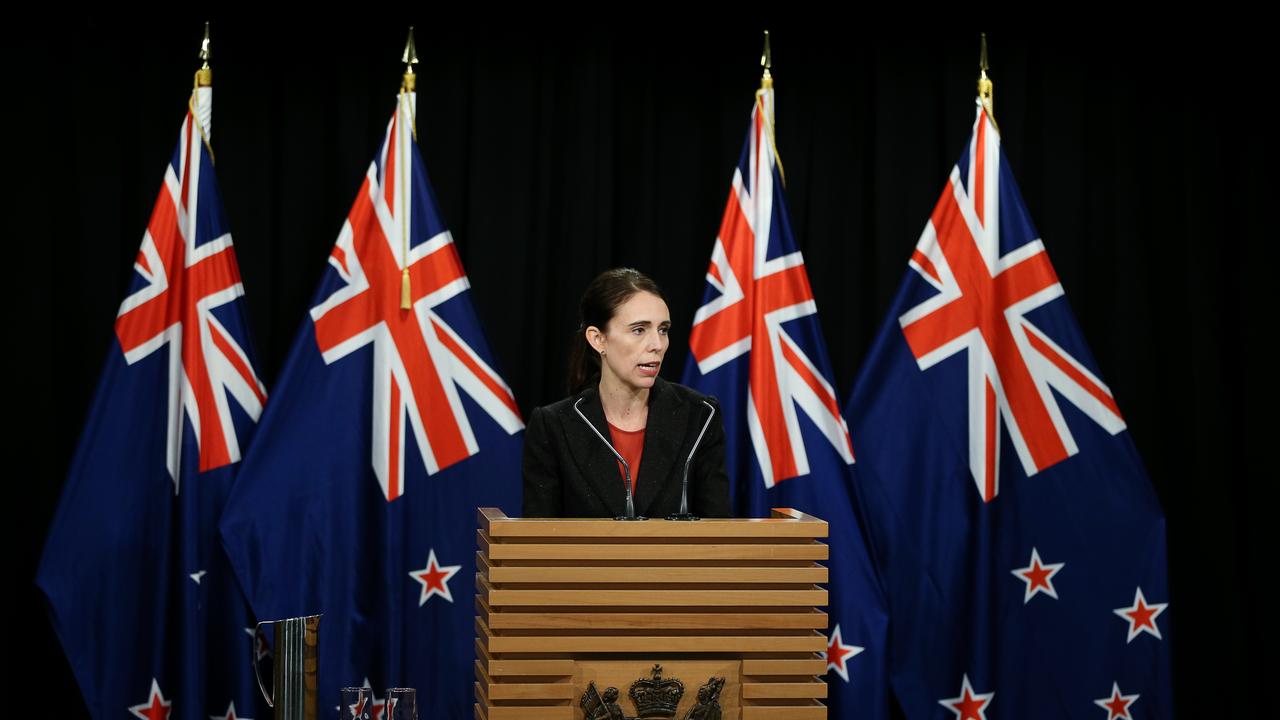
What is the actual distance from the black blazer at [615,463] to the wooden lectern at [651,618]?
62 cm

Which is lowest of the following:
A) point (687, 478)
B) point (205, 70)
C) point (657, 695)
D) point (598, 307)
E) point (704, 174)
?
point (657, 695)

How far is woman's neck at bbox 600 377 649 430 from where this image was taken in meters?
2.92

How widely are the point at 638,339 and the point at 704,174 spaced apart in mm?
2093

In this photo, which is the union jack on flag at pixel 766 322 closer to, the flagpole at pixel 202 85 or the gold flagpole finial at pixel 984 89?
the gold flagpole finial at pixel 984 89

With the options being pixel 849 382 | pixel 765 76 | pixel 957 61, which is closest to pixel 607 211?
pixel 765 76

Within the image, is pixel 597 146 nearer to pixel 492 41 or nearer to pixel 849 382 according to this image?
pixel 492 41

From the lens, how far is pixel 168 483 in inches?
161

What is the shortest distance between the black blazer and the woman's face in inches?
3.5

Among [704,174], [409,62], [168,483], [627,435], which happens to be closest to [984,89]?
[704,174]

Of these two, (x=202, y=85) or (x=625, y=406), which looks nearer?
(x=625, y=406)

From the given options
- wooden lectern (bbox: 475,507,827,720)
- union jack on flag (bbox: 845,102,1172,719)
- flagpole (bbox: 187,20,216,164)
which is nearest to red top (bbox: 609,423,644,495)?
wooden lectern (bbox: 475,507,827,720)

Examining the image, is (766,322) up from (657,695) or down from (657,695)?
up

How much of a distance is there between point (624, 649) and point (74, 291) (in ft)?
10.6

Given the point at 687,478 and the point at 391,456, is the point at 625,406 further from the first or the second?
the point at 391,456
